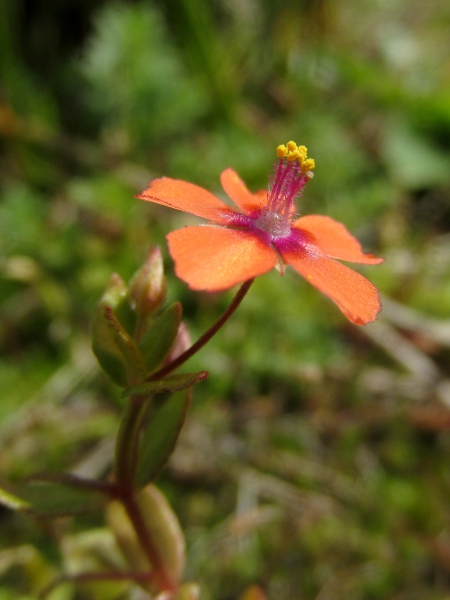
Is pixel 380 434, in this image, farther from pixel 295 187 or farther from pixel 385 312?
pixel 295 187

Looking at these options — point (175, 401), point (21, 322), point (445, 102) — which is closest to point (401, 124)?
point (445, 102)

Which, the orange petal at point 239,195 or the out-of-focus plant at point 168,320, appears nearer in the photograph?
the out-of-focus plant at point 168,320

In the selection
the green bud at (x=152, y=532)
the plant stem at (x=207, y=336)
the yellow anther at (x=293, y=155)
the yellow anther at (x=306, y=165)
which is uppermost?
the yellow anther at (x=293, y=155)

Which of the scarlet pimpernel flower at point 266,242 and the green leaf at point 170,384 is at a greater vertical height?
the scarlet pimpernel flower at point 266,242

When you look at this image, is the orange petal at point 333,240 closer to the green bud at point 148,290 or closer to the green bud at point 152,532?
the green bud at point 148,290

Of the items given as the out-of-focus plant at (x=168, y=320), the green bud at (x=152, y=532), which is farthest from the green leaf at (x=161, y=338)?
the green bud at (x=152, y=532)

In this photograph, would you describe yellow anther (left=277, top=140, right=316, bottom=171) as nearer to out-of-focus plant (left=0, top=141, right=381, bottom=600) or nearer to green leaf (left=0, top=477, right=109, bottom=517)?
out-of-focus plant (left=0, top=141, right=381, bottom=600)

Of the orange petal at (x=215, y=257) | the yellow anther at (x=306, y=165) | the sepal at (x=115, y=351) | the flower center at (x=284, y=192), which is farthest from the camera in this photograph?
the yellow anther at (x=306, y=165)
